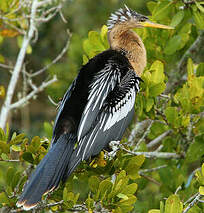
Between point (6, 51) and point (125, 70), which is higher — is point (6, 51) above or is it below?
below

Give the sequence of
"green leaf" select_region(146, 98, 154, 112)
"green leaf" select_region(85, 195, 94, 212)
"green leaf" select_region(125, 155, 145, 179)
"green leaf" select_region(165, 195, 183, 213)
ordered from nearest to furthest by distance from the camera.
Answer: "green leaf" select_region(165, 195, 183, 213), "green leaf" select_region(85, 195, 94, 212), "green leaf" select_region(125, 155, 145, 179), "green leaf" select_region(146, 98, 154, 112)

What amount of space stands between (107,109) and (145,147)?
0.54m

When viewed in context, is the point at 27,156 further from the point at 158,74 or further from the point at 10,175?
the point at 158,74

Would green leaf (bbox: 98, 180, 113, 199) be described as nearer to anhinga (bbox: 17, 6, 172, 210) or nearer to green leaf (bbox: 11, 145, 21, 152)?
anhinga (bbox: 17, 6, 172, 210)

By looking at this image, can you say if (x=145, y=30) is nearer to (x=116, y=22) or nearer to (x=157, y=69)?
(x=116, y=22)

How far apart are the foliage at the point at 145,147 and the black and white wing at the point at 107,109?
9 cm

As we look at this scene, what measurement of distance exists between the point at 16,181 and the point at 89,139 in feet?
1.64

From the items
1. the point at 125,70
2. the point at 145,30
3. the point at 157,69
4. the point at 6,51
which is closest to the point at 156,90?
the point at 157,69

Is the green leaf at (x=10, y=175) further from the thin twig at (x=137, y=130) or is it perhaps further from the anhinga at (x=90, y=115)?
the thin twig at (x=137, y=130)

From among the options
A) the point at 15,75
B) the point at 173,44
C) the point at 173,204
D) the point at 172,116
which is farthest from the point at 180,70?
the point at 173,204

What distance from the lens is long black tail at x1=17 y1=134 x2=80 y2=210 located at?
7.45ft

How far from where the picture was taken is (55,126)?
2.74 metres

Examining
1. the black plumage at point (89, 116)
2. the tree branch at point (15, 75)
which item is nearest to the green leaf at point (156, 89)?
the black plumage at point (89, 116)

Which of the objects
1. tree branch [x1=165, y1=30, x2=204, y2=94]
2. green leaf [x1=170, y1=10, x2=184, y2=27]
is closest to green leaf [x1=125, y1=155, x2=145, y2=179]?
green leaf [x1=170, y1=10, x2=184, y2=27]
